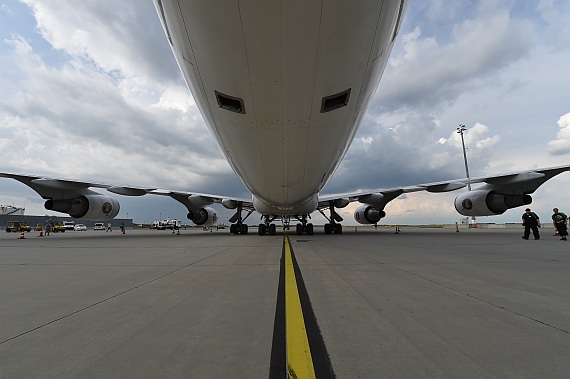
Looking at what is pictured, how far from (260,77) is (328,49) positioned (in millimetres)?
851

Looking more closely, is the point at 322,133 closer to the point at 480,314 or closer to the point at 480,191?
the point at 480,314

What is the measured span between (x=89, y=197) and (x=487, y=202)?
1983cm

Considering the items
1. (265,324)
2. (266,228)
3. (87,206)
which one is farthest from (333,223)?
(265,324)

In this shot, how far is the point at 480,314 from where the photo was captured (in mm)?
2559

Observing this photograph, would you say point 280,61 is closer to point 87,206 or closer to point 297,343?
point 297,343

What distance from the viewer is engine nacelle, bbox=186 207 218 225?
59.4 feet

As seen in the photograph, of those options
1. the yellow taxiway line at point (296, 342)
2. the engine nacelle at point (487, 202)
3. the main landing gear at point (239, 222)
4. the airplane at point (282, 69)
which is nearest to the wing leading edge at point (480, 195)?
the engine nacelle at point (487, 202)

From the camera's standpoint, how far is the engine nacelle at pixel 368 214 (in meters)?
17.7

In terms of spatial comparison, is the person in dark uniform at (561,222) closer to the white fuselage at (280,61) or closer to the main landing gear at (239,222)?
the white fuselage at (280,61)

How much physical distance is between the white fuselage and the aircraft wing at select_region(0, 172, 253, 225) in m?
12.3

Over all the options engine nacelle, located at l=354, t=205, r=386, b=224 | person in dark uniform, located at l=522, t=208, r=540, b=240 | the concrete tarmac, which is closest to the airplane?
the concrete tarmac

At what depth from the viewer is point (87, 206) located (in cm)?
1497

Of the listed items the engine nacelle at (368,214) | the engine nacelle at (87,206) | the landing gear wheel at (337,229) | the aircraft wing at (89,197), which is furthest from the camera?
the landing gear wheel at (337,229)

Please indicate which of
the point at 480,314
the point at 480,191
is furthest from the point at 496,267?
the point at 480,191
